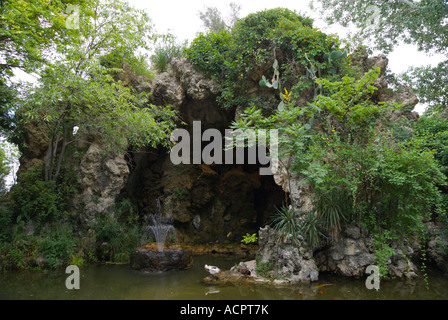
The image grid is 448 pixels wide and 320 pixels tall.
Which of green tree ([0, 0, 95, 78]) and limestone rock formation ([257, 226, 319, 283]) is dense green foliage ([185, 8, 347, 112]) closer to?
limestone rock formation ([257, 226, 319, 283])

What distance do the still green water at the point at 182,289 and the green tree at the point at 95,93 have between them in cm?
349

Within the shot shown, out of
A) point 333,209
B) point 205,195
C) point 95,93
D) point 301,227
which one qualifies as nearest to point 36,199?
point 95,93

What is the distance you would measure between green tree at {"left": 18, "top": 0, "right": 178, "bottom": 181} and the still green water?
3.49 meters

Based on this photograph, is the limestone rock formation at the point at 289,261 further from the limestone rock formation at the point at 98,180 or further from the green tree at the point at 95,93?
the limestone rock formation at the point at 98,180

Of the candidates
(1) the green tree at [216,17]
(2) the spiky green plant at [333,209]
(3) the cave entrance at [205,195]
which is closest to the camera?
(2) the spiky green plant at [333,209]

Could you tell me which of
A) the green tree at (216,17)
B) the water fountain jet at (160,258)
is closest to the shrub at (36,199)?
the water fountain jet at (160,258)

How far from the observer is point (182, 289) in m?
4.71

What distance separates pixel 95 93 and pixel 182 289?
507 centimetres

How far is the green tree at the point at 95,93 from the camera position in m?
6.09

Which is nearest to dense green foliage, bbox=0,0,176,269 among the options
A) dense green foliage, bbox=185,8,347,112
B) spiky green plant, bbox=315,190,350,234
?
dense green foliage, bbox=185,8,347,112

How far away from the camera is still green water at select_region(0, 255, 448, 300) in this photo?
426 centimetres

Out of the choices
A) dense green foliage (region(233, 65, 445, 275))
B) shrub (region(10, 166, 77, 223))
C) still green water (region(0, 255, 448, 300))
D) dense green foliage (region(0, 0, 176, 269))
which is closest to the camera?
still green water (region(0, 255, 448, 300))

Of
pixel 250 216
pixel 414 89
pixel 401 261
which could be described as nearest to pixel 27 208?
pixel 250 216
